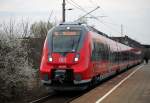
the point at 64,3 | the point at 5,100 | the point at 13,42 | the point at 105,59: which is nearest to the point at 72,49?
the point at 13,42

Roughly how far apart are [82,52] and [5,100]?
4524 millimetres

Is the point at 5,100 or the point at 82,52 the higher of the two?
the point at 82,52

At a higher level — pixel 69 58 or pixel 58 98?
pixel 69 58

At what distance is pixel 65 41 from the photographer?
2030 cm

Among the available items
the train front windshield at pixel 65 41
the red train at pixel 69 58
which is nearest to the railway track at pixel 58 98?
the red train at pixel 69 58

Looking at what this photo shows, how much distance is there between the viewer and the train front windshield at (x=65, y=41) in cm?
1998

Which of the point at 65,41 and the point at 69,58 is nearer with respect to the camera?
the point at 69,58

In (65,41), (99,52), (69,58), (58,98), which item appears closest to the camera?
(58,98)

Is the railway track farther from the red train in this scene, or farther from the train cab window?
the train cab window

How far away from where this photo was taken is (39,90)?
22078 mm

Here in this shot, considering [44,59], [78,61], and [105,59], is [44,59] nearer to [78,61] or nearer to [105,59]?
[78,61]

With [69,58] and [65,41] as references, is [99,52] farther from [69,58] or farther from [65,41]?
[69,58]

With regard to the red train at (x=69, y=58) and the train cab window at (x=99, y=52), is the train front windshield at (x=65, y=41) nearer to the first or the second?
the red train at (x=69, y=58)

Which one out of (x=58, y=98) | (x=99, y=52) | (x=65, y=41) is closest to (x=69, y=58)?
(x=65, y=41)
